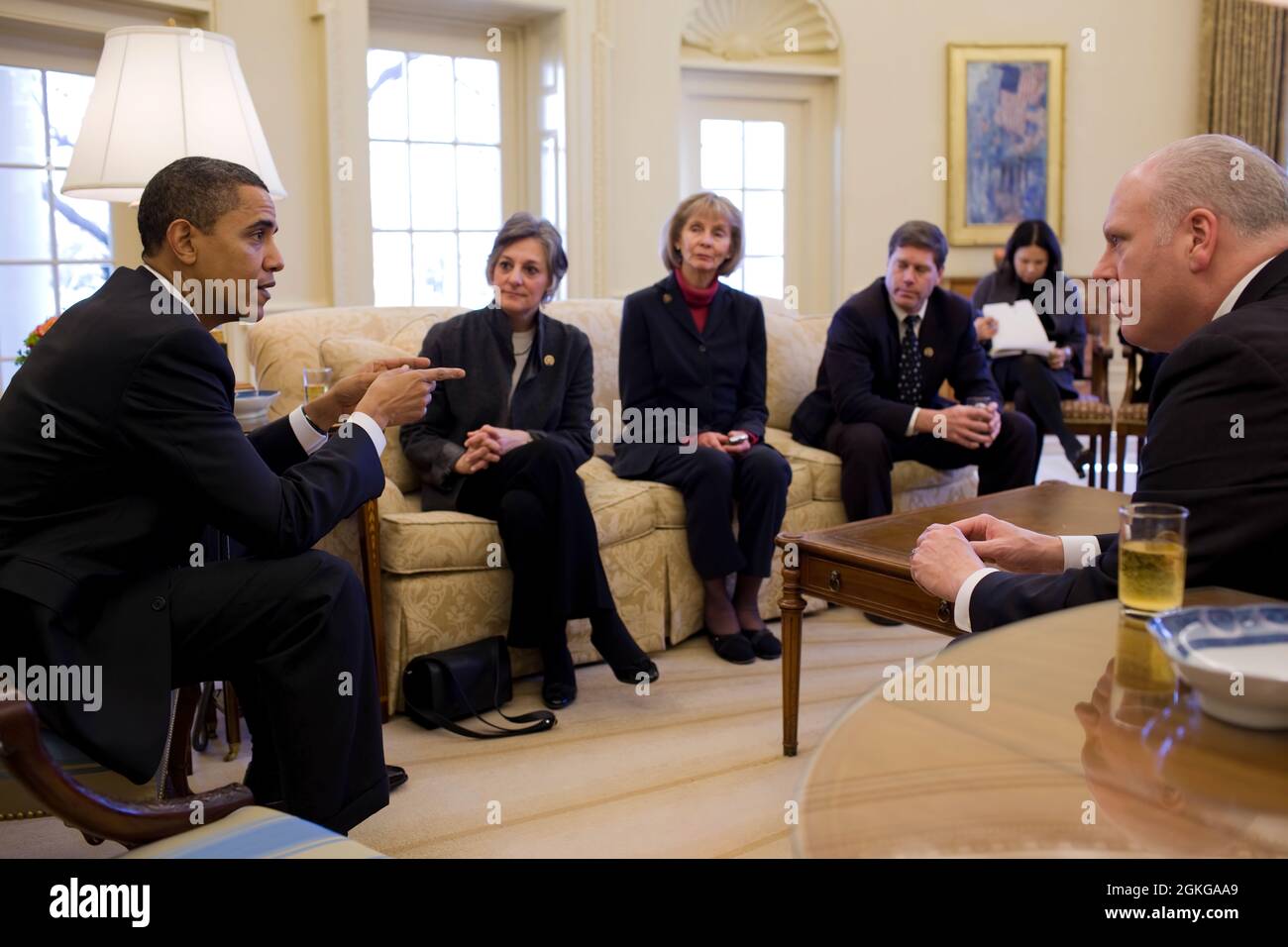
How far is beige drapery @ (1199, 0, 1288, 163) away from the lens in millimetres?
7465

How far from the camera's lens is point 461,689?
312 cm

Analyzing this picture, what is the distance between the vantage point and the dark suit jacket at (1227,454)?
1471mm

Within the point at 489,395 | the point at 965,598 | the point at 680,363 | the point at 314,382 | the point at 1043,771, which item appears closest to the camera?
the point at 1043,771

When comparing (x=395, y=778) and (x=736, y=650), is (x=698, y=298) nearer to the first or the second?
(x=736, y=650)

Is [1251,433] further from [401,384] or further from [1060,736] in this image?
[401,384]

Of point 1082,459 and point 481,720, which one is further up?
point 1082,459

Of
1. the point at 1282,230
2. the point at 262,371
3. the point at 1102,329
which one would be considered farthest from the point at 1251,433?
the point at 1102,329

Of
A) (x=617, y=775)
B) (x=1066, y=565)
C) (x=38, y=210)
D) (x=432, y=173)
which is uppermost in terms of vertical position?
(x=432, y=173)

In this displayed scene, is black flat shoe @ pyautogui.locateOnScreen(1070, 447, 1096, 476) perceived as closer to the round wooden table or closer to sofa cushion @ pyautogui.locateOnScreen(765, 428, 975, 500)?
sofa cushion @ pyautogui.locateOnScreen(765, 428, 975, 500)

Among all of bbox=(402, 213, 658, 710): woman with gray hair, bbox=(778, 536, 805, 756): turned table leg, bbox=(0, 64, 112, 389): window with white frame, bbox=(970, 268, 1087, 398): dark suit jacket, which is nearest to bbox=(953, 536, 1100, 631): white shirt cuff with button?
bbox=(778, 536, 805, 756): turned table leg

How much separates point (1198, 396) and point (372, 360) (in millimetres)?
2338

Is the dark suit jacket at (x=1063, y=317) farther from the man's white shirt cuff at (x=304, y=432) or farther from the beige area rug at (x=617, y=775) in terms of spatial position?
the man's white shirt cuff at (x=304, y=432)

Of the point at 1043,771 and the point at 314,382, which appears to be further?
the point at 314,382

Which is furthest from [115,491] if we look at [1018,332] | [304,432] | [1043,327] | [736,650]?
[1043,327]
